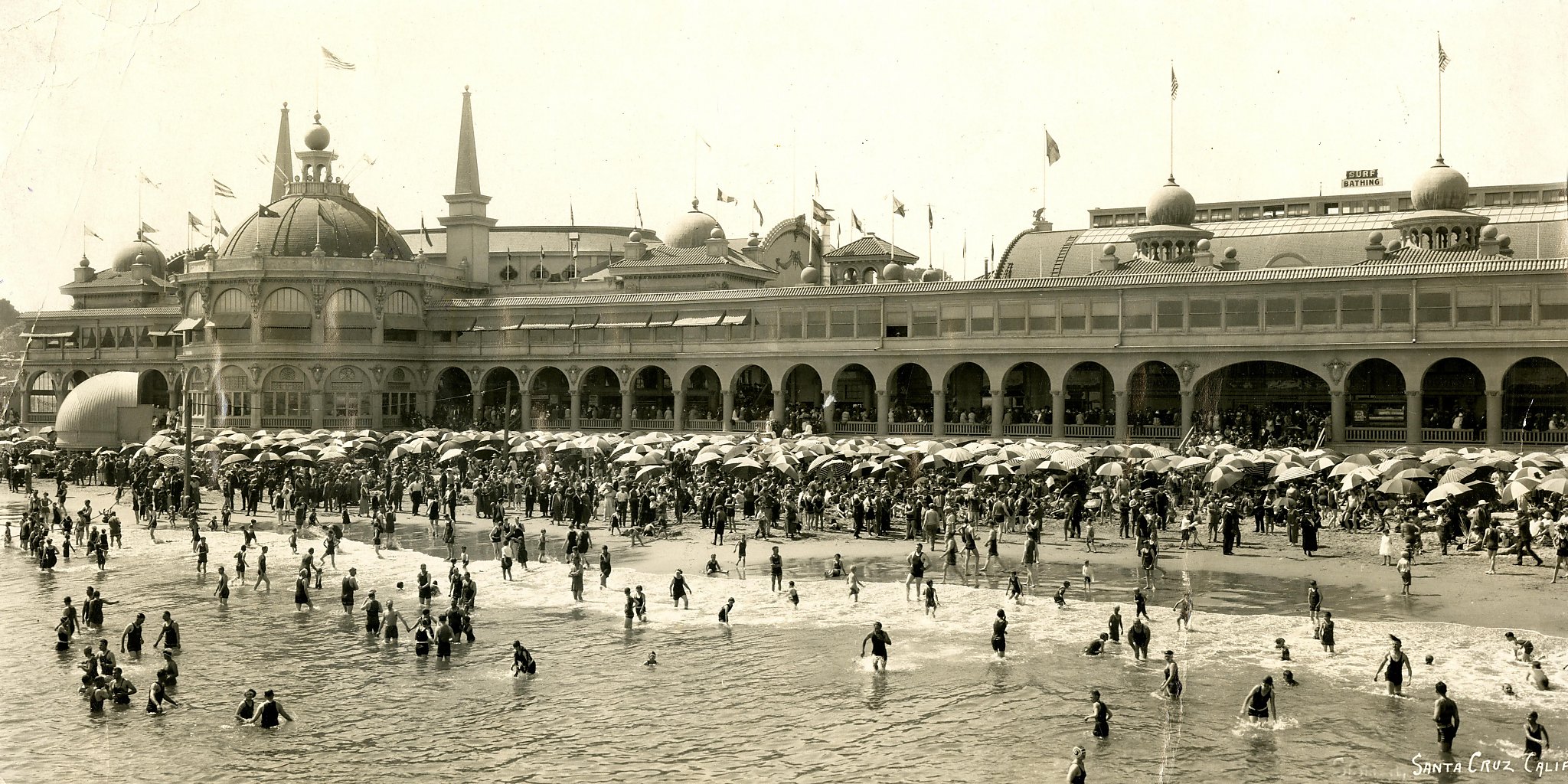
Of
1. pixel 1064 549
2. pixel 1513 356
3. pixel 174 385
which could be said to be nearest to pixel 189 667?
pixel 1064 549

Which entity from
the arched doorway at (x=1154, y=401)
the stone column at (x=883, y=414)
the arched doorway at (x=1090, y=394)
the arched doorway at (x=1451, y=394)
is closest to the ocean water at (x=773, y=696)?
the arched doorway at (x=1154, y=401)

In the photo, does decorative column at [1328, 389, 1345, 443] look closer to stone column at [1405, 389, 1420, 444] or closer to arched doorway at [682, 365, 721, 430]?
stone column at [1405, 389, 1420, 444]

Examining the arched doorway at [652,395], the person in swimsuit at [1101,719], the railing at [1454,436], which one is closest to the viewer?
the person in swimsuit at [1101,719]

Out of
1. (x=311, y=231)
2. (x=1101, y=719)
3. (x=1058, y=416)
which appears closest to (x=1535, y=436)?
(x=1058, y=416)

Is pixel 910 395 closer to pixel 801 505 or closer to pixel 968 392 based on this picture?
pixel 968 392

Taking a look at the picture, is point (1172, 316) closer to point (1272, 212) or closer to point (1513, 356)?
point (1513, 356)

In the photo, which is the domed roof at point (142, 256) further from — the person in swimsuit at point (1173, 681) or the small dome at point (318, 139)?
the person in swimsuit at point (1173, 681)
